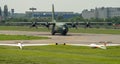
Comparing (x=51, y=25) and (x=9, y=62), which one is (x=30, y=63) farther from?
(x=51, y=25)

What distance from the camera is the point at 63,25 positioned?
303 feet

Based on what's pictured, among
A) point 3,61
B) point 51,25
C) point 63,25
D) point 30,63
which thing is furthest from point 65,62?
point 51,25

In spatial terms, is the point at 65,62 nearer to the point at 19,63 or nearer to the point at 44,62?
the point at 44,62

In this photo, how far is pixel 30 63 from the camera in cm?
2314

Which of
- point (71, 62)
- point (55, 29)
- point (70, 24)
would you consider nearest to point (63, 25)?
point (55, 29)

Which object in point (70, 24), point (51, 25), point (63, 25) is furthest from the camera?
point (70, 24)

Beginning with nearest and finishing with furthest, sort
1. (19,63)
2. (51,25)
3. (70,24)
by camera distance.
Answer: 1. (19,63)
2. (51,25)
3. (70,24)

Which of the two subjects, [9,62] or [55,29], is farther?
[55,29]

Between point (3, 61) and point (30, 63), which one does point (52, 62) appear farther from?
point (3, 61)

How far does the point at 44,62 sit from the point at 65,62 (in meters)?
1.33

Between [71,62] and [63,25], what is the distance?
6836 centimetres

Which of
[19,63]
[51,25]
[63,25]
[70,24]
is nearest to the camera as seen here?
[19,63]

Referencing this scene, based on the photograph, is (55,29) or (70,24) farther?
(70,24)

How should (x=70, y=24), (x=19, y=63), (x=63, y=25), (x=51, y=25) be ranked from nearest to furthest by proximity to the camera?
(x=19, y=63), (x=63, y=25), (x=51, y=25), (x=70, y=24)
